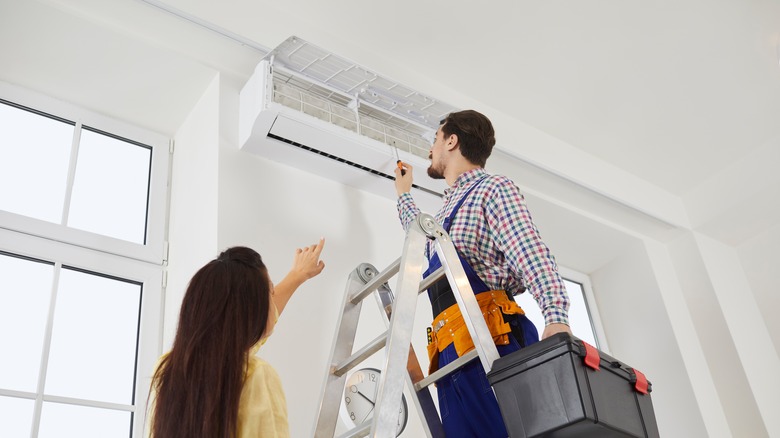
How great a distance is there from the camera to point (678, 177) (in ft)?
13.3

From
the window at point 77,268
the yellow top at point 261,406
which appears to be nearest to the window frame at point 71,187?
the window at point 77,268

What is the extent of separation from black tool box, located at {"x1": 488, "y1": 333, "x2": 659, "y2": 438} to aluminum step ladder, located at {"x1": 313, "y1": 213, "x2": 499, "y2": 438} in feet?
0.32

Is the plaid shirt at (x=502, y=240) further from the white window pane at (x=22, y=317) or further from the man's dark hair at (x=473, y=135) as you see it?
the white window pane at (x=22, y=317)

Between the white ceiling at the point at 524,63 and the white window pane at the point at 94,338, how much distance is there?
0.73 metres

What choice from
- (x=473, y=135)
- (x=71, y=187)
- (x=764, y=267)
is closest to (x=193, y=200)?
(x=71, y=187)

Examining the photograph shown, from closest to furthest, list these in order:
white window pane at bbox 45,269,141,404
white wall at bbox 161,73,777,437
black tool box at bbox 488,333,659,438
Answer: black tool box at bbox 488,333,659,438 → white window pane at bbox 45,269,141,404 → white wall at bbox 161,73,777,437

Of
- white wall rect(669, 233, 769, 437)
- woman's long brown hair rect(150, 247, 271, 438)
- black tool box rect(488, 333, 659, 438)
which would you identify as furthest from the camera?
white wall rect(669, 233, 769, 437)

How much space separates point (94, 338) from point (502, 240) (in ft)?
4.36

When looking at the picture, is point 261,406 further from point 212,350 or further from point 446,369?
point 446,369

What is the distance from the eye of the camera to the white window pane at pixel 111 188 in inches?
101

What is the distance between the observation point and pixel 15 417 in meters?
2.02

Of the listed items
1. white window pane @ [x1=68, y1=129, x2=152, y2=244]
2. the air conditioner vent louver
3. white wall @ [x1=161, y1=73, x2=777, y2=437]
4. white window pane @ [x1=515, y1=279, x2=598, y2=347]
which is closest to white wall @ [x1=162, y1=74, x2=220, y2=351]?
white wall @ [x1=161, y1=73, x2=777, y2=437]

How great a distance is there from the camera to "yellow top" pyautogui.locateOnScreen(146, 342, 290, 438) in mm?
1355

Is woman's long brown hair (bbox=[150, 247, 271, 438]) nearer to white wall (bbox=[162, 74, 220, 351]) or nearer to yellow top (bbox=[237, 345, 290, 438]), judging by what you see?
yellow top (bbox=[237, 345, 290, 438])
